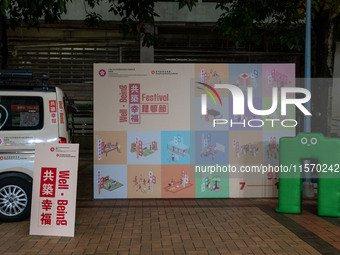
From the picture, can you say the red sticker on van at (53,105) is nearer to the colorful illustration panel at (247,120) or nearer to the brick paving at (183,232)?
the brick paving at (183,232)

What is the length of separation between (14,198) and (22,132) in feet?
3.31

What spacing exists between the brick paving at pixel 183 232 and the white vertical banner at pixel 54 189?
0.55 ft

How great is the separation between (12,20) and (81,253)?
694 cm

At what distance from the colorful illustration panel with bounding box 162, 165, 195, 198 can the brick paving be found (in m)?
0.34

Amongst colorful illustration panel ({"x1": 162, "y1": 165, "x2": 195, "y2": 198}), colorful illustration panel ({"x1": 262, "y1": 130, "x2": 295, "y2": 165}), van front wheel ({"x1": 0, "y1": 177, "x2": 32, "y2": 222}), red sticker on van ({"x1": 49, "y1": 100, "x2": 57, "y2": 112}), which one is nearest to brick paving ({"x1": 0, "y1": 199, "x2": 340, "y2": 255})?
van front wheel ({"x1": 0, "y1": 177, "x2": 32, "y2": 222})

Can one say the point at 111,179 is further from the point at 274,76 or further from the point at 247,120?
the point at 274,76

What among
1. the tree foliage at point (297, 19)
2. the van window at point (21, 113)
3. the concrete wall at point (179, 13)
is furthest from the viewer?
the concrete wall at point (179, 13)

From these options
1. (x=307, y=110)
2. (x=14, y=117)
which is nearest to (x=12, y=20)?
(x=14, y=117)

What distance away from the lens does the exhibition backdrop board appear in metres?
9.06

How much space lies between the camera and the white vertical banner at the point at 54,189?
21.3 feet

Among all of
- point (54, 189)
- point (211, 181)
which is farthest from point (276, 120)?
point (54, 189)

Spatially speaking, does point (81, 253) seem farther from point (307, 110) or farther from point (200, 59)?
point (200, 59)

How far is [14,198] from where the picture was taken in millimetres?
7312

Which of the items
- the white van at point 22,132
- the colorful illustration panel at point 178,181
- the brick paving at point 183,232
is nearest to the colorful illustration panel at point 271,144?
the brick paving at point 183,232
